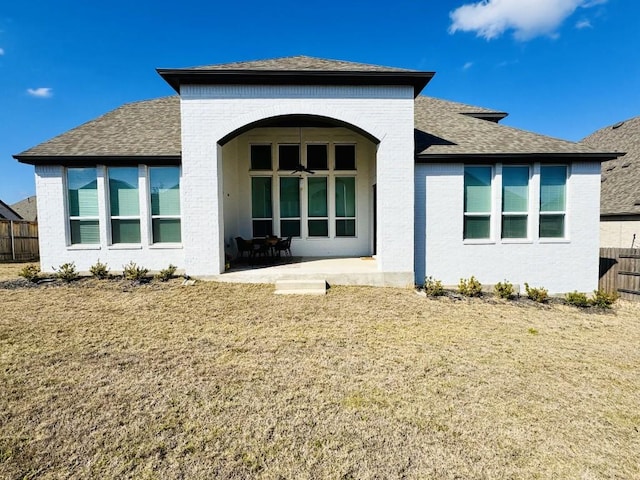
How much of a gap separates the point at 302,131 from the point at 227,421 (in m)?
9.93

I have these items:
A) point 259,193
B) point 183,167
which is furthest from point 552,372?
point 259,193

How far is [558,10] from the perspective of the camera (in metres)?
11.5

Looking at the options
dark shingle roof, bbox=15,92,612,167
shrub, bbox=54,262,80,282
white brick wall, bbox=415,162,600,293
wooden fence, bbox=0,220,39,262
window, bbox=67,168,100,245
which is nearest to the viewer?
shrub, bbox=54,262,80,282

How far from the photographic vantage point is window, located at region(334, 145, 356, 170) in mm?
11391

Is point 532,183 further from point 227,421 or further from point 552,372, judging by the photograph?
point 227,421

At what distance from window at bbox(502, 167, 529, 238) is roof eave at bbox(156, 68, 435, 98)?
3.64 m

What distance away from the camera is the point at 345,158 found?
11.4 meters

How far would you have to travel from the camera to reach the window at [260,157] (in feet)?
37.4

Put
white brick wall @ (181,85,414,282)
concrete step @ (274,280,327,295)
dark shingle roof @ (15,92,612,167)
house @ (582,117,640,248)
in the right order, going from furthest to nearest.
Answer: house @ (582,117,640,248) < dark shingle roof @ (15,92,612,167) < white brick wall @ (181,85,414,282) < concrete step @ (274,280,327,295)

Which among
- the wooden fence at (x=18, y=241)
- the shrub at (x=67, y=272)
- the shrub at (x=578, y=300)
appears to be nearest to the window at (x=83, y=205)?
the shrub at (x=67, y=272)

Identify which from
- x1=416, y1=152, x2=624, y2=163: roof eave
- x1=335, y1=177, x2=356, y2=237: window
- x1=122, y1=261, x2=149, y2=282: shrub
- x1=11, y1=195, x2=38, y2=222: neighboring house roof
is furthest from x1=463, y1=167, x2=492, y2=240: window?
x1=11, y1=195, x2=38, y2=222: neighboring house roof

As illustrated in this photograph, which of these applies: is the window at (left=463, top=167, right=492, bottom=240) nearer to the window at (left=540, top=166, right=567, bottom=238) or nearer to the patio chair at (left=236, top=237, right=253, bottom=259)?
the window at (left=540, top=166, right=567, bottom=238)

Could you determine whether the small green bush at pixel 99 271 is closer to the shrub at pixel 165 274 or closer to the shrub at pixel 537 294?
the shrub at pixel 165 274

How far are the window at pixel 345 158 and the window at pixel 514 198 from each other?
4.95 metres
